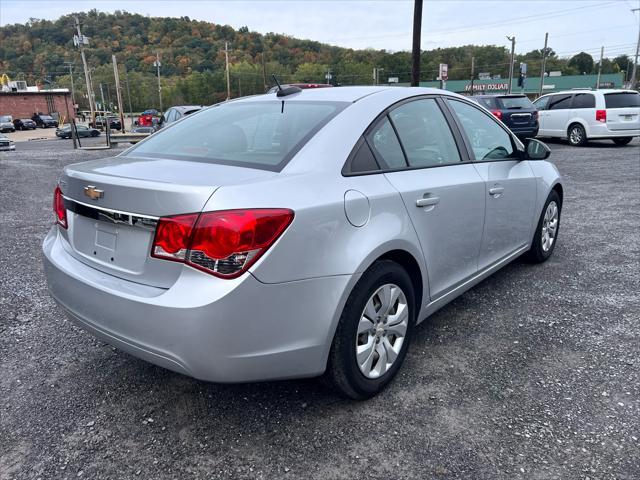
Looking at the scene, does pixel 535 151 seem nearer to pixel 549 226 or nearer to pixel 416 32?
pixel 549 226

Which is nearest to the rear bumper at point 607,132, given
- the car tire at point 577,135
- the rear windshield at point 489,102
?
the car tire at point 577,135

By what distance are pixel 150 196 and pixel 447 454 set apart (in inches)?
66.3

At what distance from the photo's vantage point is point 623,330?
337 cm

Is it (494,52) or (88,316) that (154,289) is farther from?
(494,52)

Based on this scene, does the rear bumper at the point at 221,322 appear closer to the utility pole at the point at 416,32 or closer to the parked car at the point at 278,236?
the parked car at the point at 278,236

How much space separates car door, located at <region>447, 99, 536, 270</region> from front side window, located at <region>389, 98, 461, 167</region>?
0.77ft

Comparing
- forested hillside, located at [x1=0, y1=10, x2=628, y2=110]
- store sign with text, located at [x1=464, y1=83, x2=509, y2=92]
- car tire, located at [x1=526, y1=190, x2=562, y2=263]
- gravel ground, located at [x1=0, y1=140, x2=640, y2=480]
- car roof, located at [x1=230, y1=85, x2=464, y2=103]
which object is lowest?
gravel ground, located at [x1=0, y1=140, x2=640, y2=480]

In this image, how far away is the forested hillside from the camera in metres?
85.4

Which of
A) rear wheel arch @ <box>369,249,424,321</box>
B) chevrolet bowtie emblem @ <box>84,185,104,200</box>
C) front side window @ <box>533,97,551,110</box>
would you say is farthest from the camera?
front side window @ <box>533,97,551,110</box>

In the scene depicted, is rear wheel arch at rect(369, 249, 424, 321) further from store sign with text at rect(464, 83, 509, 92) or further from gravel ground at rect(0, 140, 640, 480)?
store sign with text at rect(464, 83, 509, 92)

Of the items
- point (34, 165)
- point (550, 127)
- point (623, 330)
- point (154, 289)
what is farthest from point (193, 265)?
point (550, 127)

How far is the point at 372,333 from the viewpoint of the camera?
2.52 m

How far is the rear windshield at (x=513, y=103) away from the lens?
50.0 feet

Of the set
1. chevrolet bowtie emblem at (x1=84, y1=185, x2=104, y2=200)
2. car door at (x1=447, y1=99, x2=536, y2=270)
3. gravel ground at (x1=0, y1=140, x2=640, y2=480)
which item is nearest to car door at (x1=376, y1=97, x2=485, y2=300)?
car door at (x1=447, y1=99, x2=536, y2=270)
